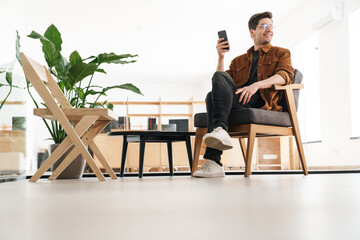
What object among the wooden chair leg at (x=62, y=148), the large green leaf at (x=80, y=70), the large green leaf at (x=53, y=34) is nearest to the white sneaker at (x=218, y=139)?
the wooden chair leg at (x=62, y=148)

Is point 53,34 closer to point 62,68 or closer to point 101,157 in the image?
point 62,68

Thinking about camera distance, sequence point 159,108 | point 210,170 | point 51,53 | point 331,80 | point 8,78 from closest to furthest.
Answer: point 210,170 → point 51,53 → point 8,78 → point 159,108 → point 331,80

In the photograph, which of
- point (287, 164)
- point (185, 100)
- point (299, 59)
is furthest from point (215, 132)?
point (299, 59)

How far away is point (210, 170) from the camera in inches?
94.7

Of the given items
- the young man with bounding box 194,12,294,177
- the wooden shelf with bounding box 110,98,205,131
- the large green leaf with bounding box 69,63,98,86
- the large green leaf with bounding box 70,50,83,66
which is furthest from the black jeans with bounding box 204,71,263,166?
the wooden shelf with bounding box 110,98,205,131

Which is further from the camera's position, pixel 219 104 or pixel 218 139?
pixel 219 104

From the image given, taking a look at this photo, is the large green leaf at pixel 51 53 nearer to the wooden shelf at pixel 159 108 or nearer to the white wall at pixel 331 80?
the wooden shelf at pixel 159 108

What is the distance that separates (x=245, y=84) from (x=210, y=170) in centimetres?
85

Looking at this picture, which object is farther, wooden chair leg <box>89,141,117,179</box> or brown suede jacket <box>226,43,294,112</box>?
brown suede jacket <box>226,43,294,112</box>

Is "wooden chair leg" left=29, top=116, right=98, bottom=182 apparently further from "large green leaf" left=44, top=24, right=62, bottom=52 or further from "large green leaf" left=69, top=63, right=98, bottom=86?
"large green leaf" left=44, top=24, right=62, bottom=52

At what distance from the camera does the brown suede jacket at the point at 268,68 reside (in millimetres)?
2781

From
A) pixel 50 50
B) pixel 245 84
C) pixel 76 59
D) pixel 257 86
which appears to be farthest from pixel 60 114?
pixel 245 84

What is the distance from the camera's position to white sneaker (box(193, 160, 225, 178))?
94.4 inches

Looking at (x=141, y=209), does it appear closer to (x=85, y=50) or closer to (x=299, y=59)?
(x=85, y=50)
